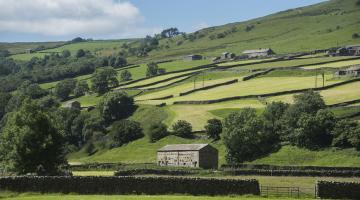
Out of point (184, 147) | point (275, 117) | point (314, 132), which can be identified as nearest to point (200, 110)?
point (275, 117)

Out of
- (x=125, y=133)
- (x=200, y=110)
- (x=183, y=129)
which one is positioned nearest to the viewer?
(x=183, y=129)

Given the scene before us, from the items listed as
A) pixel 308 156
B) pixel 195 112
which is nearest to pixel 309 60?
pixel 195 112

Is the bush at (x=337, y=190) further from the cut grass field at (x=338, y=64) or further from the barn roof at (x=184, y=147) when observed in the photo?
the cut grass field at (x=338, y=64)

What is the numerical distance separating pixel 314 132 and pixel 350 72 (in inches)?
2194

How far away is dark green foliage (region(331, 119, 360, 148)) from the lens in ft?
323

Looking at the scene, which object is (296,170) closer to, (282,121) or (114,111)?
(282,121)

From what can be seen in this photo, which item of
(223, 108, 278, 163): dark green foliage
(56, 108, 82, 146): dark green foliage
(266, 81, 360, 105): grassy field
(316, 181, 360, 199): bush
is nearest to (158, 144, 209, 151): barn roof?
(223, 108, 278, 163): dark green foliage

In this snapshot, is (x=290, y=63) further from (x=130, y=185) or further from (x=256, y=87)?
(x=130, y=185)

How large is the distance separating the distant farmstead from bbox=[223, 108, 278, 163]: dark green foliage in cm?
5279

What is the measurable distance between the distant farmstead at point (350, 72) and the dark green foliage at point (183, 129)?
4960 cm

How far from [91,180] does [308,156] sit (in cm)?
5486

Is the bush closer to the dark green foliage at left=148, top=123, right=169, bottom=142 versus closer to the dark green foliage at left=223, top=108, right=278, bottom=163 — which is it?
the dark green foliage at left=223, top=108, right=278, bottom=163

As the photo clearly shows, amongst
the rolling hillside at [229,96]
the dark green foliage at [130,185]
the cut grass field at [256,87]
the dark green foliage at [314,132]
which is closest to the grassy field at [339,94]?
the rolling hillside at [229,96]

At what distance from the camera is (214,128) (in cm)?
12069
